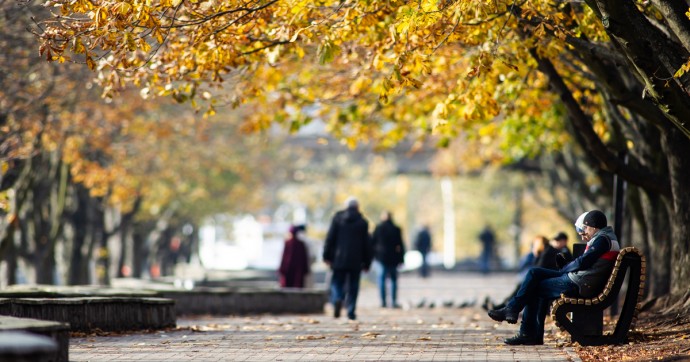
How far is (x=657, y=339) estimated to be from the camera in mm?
13305

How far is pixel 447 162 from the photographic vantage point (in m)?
44.2

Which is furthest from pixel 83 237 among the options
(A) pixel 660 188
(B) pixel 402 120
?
(A) pixel 660 188

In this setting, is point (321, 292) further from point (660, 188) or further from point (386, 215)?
point (660, 188)

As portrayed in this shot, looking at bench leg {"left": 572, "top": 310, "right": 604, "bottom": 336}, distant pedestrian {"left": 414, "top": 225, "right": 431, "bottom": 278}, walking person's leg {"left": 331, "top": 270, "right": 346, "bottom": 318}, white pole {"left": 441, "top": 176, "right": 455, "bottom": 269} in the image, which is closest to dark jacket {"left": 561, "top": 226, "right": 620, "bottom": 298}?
bench leg {"left": 572, "top": 310, "right": 604, "bottom": 336}

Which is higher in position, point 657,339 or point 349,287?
point 349,287

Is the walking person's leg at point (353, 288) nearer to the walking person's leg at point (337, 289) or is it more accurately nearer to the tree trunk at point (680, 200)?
the walking person's leg at point (337, 289)

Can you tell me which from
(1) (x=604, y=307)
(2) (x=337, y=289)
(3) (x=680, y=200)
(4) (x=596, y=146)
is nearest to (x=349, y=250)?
(2) (x=337, y=289)

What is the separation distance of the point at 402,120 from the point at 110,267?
16.8 meters

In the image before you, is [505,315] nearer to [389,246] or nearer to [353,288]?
[353,288]

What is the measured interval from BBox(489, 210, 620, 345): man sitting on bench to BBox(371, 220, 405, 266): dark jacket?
1214cm

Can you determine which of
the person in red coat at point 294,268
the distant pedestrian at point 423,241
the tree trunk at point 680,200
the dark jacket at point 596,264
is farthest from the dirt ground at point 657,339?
the distant pedestrian at point 423,241

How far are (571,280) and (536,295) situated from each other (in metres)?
0.60

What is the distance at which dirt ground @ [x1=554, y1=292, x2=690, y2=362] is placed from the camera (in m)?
11.7

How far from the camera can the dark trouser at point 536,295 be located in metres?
12.9
